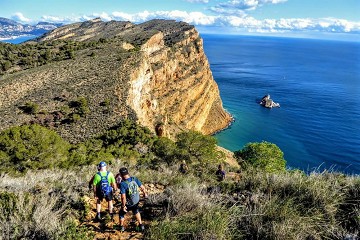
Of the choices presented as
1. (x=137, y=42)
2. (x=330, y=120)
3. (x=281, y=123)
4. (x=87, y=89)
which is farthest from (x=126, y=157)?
(x=330, y=120)

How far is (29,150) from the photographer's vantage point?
22.3m

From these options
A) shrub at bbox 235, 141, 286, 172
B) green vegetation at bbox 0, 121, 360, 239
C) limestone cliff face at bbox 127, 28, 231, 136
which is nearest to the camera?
green vegetation at bbox 0, 121, 360, 239

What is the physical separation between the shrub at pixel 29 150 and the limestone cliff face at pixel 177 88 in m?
19.6

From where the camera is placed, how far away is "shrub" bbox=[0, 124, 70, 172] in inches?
854

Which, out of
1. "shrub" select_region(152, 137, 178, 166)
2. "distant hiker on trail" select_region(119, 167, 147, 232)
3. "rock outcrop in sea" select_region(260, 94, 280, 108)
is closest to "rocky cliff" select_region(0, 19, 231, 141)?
"shrub" select_region(152, 137, 178, 166)

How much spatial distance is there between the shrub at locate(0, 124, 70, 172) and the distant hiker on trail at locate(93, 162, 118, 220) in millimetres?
13800

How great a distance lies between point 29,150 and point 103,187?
1543cm

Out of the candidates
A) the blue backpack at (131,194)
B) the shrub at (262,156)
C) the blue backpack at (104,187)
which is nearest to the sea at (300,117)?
the shrub at (262,156)

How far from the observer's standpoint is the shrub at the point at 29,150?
21703mm

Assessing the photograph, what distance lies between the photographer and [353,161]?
5859 centimetres

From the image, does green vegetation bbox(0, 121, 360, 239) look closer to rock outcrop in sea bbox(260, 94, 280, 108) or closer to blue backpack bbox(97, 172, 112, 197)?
blue backpack bbox(97, 172, 112, 197)

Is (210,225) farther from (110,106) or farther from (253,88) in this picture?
(253,88)

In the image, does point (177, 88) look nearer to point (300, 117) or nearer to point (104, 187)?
point (300, 117)

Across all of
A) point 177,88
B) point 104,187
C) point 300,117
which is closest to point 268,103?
point 300,117
